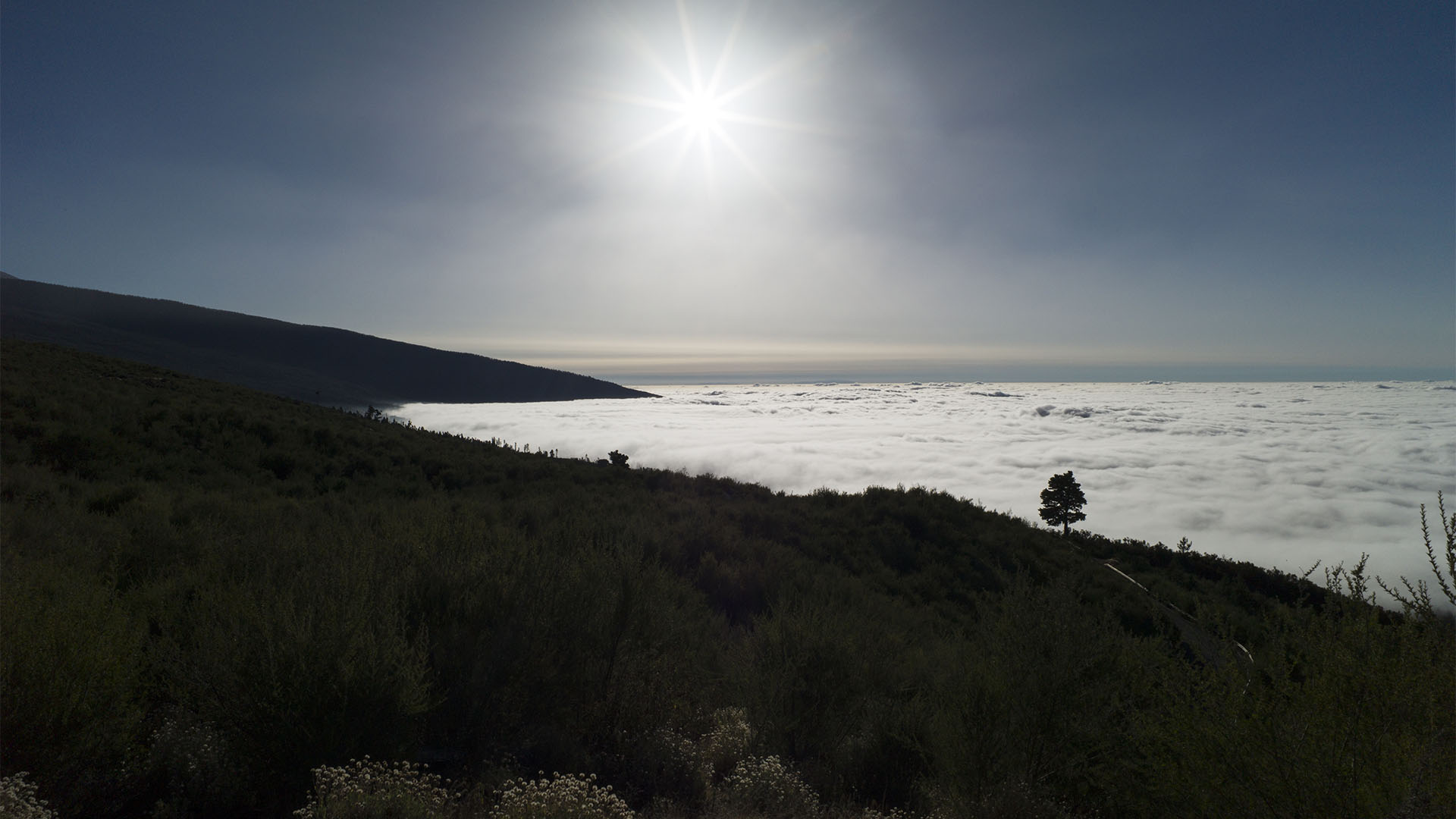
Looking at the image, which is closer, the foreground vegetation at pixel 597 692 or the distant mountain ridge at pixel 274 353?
the foreground vegetation at pixel 597 692

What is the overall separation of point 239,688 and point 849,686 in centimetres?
433

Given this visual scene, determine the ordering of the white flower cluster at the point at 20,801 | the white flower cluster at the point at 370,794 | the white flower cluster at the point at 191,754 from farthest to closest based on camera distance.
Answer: the white flower cluster at the point at 191,754 < the white flower cluster at the point at 370,794 < the white flower cluster at the point at 20,801

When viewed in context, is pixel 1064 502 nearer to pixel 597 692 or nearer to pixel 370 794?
pixel 597 692

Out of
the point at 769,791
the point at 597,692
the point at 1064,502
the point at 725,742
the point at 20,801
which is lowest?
the point at 1064,502

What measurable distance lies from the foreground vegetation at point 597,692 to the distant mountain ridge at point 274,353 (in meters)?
53.3

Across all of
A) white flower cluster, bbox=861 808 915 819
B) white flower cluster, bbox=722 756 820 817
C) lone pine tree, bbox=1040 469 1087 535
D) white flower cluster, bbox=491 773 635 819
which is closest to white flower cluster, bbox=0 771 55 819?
white flower cluster, bbox=491 773 635 819

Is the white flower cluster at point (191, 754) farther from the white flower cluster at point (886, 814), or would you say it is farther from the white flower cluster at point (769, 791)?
the white flower cluster at point (886, 814)

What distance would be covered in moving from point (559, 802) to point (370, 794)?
92 centimetres

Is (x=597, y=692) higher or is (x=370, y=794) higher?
(x=370, y=794)

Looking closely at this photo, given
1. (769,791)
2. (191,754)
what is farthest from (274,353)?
(769,791)

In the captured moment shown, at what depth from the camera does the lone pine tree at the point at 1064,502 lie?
90.0ft

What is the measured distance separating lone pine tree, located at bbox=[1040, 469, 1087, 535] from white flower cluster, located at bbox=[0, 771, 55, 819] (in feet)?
102

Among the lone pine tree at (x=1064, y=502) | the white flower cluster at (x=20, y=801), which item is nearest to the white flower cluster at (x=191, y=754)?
the white flower cluster at (x=20, y=801)

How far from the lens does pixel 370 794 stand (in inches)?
112
